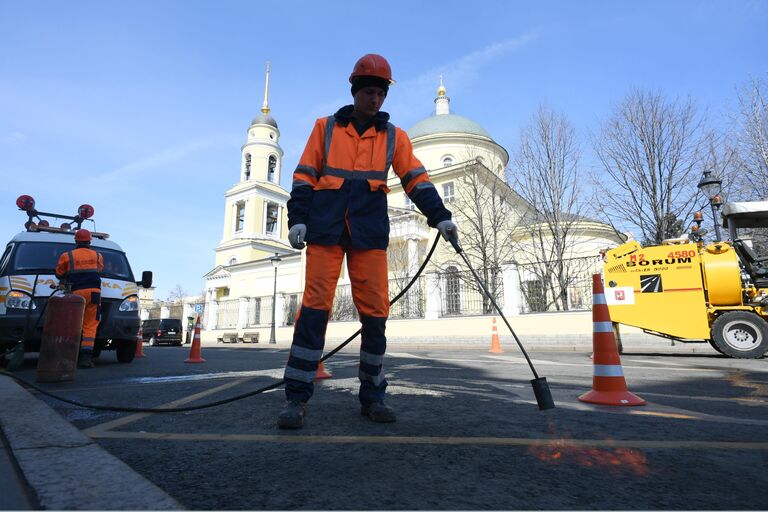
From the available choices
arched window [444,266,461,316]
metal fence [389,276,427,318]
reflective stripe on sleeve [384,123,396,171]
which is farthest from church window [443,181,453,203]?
reflective stripe on sleeve [384,123,396,171]

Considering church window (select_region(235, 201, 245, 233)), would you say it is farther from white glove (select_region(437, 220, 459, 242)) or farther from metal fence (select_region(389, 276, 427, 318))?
white glove (select_region(437, 220, 459, 242))

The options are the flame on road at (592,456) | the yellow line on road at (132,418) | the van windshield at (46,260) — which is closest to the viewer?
the flame on road at (592,456)

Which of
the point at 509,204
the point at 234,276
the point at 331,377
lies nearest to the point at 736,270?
the point at 331,377

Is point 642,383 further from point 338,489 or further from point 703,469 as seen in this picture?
point 338,489

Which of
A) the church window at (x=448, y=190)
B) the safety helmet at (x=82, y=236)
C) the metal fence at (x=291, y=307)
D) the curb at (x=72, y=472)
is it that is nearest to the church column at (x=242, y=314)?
the metal fence at (x=291, y=307)

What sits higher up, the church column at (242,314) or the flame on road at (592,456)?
the church column at (242,314)

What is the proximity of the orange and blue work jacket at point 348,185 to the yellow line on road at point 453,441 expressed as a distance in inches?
43.5

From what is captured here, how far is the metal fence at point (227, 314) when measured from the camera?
27.9 m

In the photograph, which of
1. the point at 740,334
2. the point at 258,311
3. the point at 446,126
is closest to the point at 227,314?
the point at 258,311

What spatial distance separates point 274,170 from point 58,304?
46.9m

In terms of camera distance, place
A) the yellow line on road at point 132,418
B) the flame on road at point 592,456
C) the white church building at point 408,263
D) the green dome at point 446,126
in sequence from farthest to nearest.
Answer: the green dome at point 446,126 < the white church building at point 408,263 < the yellow line on road at point 132,418 < the flame on road at point 592,456

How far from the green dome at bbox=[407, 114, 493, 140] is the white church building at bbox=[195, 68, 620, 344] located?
0.40 ft

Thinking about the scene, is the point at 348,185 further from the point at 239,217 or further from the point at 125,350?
the point at 239,217

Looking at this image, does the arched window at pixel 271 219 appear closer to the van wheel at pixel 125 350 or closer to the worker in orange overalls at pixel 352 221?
the van wheel at pixel 125 350
